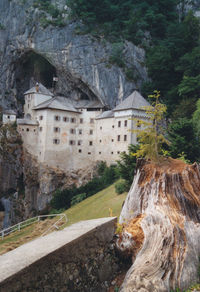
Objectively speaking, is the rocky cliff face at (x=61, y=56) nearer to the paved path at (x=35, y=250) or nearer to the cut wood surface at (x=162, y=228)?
the cut wood surface at (x=162, y=228)

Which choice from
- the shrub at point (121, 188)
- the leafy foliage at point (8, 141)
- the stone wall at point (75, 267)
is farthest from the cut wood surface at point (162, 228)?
the leafy foliage at point (8, 141)

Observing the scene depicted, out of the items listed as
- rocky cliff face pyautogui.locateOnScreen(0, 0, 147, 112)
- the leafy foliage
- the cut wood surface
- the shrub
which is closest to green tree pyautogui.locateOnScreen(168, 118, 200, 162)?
the shrub

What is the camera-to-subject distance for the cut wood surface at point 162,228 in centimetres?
791

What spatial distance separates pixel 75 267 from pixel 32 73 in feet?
177

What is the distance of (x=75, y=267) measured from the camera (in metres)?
7.89

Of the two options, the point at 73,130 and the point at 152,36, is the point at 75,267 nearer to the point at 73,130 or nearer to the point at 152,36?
the point at 73,130

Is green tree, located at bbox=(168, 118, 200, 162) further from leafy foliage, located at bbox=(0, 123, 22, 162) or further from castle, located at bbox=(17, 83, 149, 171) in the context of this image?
leafy foliage, located at bbox=(0, 123, 22, 162)

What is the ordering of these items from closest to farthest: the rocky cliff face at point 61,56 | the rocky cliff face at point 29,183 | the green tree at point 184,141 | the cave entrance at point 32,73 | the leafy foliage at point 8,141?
the green tree at point 184,141
the rocky cliff face at point 29,183
the leafy foliage at point 8,141
the rocky cliff face at point 61,56
the cave entrance at point 32,73

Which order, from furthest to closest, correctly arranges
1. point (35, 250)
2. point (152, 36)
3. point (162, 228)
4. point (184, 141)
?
1. point (152, 36)
2. point (184, 141)
3. point (162, 228)
4. point (35, 250)

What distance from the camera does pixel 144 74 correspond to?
52.5 m

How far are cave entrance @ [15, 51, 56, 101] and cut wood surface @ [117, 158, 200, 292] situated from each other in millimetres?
47993

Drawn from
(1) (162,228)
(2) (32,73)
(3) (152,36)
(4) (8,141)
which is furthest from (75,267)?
(3) (152,36)

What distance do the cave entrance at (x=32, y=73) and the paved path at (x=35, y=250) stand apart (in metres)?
50.5

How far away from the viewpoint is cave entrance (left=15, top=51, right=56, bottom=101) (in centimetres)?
5525
